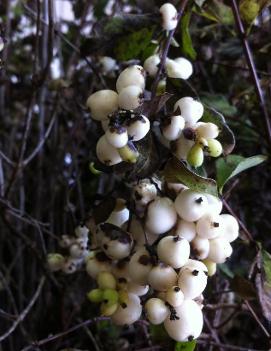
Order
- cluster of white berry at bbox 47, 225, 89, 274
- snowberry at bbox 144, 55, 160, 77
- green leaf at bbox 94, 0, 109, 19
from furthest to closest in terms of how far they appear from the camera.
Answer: green leaf at bbox 94, 0, 109, 19, cluster of white berry at bbox 47, 225, 89, 274, snowberry at bbox 144, 55, 160, 77

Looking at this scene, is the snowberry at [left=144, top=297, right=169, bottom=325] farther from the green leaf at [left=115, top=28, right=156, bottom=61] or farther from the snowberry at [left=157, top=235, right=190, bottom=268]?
the green leaf at [left=115, top=28, right=156, bottom=61]

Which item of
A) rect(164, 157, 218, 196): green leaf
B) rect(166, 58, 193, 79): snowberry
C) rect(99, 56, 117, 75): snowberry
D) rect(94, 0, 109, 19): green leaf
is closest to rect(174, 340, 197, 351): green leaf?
rect(164, 157, 218, 196): green leaf

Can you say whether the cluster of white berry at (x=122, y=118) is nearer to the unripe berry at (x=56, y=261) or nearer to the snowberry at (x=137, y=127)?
the snowberry at (x=137, y=127)

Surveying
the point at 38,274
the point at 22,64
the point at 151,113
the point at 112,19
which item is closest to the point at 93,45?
the point at 112,19

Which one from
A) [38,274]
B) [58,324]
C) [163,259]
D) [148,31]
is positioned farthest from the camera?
[38,274]

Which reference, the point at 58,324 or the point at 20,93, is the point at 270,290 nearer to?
the point at 58,324

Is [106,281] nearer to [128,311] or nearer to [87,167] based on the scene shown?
[128,311]

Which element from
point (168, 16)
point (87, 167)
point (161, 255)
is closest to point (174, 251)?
point (161, 255)
